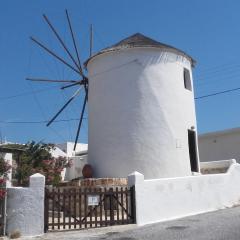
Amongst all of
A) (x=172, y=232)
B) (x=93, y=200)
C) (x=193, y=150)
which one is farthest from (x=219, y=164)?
(x=172, y=232)

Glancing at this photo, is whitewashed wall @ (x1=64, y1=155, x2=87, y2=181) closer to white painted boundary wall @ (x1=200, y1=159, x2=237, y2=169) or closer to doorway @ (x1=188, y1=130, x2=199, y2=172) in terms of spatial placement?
white painted boundary wall @ (x1=200, y1=159, x2=237, y2=169)

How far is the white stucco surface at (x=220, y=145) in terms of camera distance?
26141 mm

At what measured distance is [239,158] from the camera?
25797 mm

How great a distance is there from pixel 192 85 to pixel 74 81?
699cm

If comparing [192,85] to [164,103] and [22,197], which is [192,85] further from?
[22,197]

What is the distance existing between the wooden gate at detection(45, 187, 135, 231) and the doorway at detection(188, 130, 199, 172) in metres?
7.29

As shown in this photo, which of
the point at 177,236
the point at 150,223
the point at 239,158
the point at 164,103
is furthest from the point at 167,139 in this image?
the point at 239,158

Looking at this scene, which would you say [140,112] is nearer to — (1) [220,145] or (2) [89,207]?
(2) [89,207]

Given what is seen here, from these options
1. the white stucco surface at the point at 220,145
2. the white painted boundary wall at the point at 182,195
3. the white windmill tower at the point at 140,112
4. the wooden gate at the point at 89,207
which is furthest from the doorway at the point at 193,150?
the wooden gate at the point at 89,207

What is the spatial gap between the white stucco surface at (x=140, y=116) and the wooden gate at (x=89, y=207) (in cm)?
455

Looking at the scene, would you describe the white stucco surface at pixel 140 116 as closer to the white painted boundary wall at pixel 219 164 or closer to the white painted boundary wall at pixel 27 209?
the white painted boundary wall at pixel 219 164

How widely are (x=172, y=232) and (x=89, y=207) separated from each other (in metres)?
2.81

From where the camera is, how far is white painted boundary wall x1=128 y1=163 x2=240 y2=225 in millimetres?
12828

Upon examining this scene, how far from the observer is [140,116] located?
693 inches
